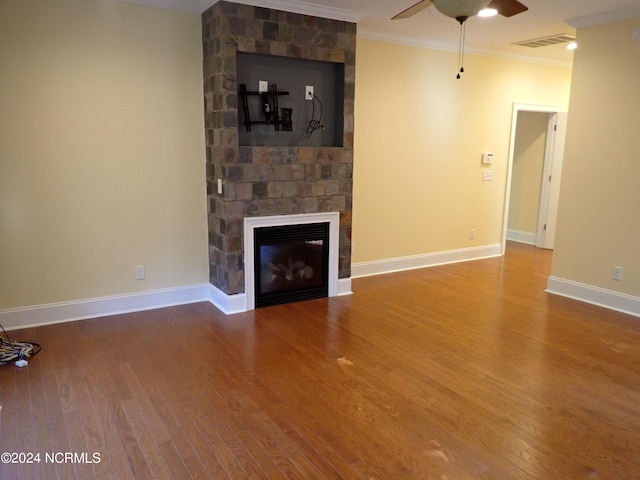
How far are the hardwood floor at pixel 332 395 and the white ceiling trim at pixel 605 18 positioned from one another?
2.75m

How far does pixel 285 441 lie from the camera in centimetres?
251

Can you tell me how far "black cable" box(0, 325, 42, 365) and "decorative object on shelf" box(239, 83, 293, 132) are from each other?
2.49 m

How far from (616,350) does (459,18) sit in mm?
2854

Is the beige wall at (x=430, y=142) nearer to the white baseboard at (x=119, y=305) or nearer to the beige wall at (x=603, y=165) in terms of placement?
the white baseboard at (x=119, y=305)

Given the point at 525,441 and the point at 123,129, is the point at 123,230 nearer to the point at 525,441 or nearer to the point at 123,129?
the point at 123,129

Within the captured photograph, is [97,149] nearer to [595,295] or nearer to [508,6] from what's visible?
[508,6]

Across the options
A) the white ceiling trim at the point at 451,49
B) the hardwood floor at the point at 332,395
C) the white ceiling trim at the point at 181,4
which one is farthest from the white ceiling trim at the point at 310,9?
the hardwood floor at the point at 332,395

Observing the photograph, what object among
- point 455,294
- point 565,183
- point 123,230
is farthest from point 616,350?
point 123,230

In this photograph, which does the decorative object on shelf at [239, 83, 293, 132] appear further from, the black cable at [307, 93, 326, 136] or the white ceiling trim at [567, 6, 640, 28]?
the white ceiling trim at [567, 6, 640, 28]

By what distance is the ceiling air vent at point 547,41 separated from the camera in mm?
5289

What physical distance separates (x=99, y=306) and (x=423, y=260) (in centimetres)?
385

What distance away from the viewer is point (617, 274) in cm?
461

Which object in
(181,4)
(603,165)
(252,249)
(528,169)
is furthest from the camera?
(528,169)

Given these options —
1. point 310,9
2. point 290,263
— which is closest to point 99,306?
point 290,263
